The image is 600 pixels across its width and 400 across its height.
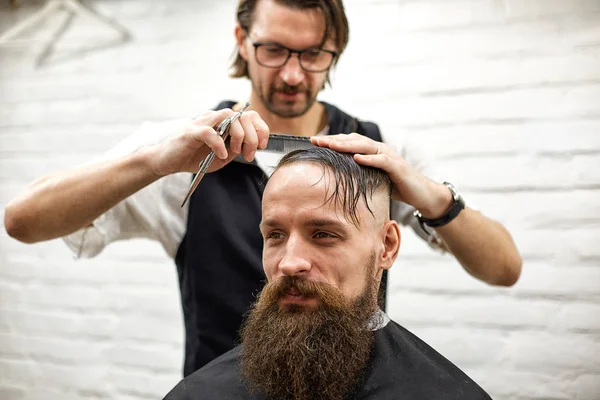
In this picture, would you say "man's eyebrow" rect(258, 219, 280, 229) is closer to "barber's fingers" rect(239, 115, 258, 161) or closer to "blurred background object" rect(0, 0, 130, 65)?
"barber's fingers" rect(239, 115, 258, 161)

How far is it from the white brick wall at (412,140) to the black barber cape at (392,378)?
0.71 metres

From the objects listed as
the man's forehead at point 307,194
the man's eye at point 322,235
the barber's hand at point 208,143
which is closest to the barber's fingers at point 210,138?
the barber's hand at point 208,143

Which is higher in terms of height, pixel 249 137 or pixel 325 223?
pixel 249 137

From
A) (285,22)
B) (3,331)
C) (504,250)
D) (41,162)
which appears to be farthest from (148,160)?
(3,331)

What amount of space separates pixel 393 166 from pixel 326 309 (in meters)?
0.36

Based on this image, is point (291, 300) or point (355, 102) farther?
point (355, 102)

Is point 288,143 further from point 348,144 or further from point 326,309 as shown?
point 326,309

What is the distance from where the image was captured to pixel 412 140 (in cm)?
199

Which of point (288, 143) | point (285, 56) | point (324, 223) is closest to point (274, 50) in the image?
point (285, 56)

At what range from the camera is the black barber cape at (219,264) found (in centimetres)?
174

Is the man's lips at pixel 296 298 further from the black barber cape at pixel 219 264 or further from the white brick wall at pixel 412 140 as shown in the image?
the white brick wall at pixel 412 140

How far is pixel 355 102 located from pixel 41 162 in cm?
160

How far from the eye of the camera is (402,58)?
247 centimetres

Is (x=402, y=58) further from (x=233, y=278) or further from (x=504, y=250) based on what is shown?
(x=233, y=278)
